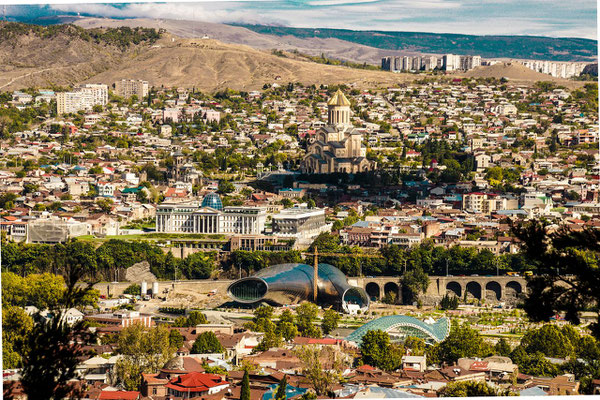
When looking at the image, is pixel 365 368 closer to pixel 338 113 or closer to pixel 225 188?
pixel 225 188

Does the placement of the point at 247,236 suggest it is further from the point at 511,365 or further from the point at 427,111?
the point at 427,111

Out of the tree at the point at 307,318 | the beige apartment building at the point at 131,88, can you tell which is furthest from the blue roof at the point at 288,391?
the beige apartment building at the point at 131,88

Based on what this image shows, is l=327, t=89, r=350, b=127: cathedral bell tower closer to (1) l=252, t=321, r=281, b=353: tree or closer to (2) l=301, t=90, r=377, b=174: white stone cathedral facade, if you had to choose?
(2) l=301, t=90, r=377, b=174: white stone cathedral facade

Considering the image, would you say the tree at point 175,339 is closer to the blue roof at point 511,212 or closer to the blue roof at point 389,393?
the blue roof at point 389,393

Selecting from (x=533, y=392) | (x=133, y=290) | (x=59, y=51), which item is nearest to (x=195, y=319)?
(x=133, y=290)

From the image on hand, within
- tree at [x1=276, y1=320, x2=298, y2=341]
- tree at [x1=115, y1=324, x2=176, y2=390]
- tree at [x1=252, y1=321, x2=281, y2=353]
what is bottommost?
tree at [x1=276, y1=320, x2=298, y2=341]

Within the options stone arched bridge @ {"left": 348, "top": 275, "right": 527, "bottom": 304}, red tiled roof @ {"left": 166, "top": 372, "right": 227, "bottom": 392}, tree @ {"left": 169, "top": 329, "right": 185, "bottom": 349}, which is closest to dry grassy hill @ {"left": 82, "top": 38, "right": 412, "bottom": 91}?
stone arched bridge @ {"left": 348, "top": 275, "right": 527, "bottom": 304}

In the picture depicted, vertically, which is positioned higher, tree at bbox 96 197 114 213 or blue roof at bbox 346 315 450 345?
blue roof at bbox 346 315 450 345
